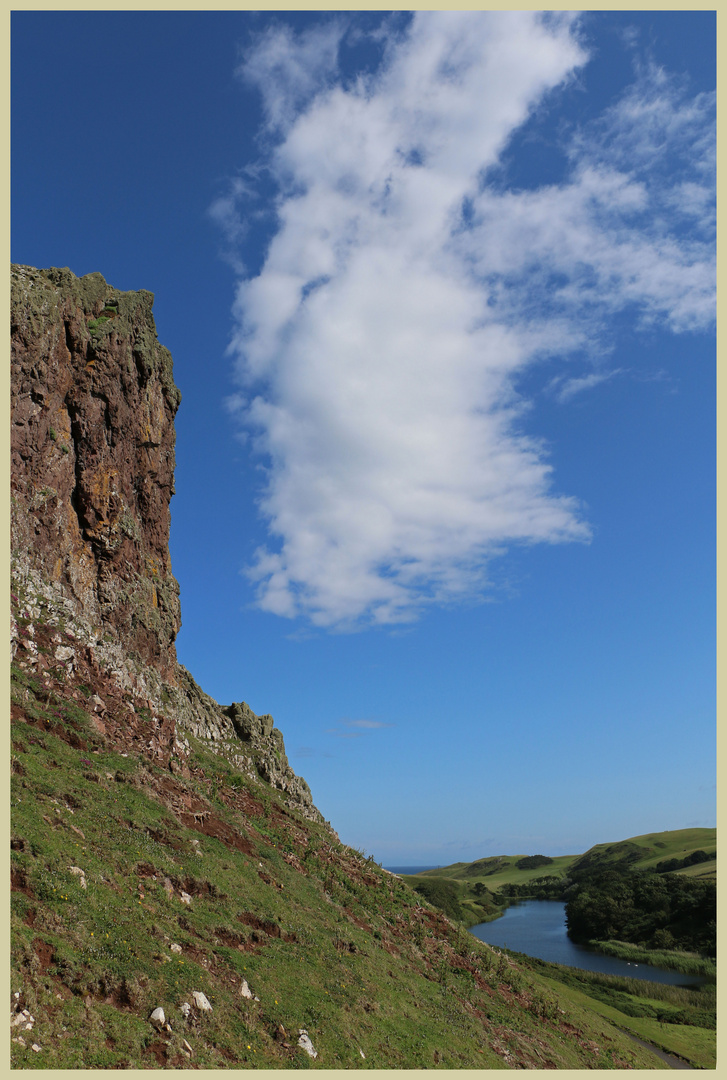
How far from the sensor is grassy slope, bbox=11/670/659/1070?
44.9 feet

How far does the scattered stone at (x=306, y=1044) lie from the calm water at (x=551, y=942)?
64862 millimetres

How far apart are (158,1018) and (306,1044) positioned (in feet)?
19.1

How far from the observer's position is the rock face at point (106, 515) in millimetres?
30531

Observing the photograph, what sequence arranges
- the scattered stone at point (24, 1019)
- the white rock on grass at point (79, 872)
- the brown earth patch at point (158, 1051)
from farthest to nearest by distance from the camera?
the white rock on grass at point (79, 872), the brown earth patch at point (158, 1051), the scattered stone at point (24, 1019)

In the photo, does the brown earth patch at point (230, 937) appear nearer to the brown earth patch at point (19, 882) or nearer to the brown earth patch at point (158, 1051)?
the brown earth patch at point (158, 1051)

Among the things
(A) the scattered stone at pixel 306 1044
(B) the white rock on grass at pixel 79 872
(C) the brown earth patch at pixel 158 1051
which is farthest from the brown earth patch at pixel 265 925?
(C) the brown earth patch at pixel 158 1051

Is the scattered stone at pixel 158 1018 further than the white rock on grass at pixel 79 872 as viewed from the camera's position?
No

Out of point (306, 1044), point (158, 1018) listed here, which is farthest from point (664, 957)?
point (158, 1018)

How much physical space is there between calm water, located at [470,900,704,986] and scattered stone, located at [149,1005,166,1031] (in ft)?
230

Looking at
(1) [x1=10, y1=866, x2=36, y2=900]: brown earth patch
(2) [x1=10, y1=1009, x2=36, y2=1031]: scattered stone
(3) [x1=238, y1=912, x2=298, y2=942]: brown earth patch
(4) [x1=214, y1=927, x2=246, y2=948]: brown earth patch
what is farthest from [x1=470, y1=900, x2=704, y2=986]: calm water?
(2) [x1=10, y1=1009, x2=36, y2=1031]: scattered stone

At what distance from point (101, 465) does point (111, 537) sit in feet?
16.8

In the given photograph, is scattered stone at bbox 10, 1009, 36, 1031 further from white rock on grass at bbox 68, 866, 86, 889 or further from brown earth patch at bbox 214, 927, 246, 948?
brown earth patch at bbox 214, 927, 246, 948

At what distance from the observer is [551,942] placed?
10175 cm

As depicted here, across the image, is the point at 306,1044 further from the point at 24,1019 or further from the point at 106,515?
the point at 106,515
